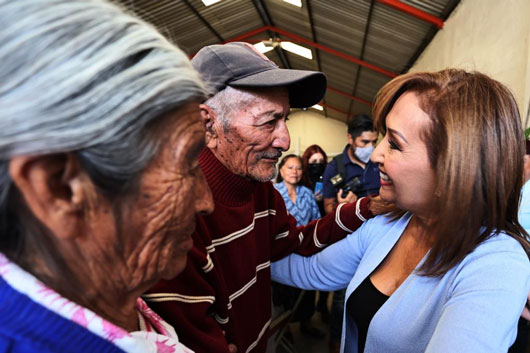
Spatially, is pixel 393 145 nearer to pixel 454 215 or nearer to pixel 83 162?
pixel 454 215

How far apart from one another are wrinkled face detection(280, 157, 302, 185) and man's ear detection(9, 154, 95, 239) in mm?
3179

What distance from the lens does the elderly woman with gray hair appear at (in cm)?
40

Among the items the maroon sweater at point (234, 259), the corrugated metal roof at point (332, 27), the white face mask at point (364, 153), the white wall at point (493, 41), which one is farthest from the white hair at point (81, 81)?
the corrugated metal roof at point (332, 27)

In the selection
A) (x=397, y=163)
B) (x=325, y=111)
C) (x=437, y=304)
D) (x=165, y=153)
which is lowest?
(x=325, y=111)

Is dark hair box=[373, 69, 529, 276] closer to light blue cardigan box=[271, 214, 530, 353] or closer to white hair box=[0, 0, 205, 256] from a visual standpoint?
light blue cardigan box=[271, 214, 530, 353]

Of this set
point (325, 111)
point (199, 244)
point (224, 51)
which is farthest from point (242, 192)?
point (325, 111)

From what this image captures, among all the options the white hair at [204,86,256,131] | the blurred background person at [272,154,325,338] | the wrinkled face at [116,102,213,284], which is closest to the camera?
the wrinkled face at [116,102,213,284]

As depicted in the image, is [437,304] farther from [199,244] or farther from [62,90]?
[62,90]

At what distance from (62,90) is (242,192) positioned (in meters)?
0.81

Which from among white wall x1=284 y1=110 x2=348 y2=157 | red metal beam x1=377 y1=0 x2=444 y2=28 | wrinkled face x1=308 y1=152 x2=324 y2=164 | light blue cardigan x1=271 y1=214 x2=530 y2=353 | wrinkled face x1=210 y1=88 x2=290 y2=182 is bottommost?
white wall x1=284 y1=110 x2=348 y2=157

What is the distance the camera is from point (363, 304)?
119 cm

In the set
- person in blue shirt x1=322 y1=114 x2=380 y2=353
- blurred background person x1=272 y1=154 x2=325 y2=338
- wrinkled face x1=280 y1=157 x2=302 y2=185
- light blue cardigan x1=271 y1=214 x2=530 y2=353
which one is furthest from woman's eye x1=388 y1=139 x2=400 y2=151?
wrinkled face x1=280 y1=157 x2=302 y2=185

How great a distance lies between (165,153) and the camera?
0.52 meters

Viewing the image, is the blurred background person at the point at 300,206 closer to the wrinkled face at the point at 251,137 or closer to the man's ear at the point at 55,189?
the wrinkled face at the point at 251,137
